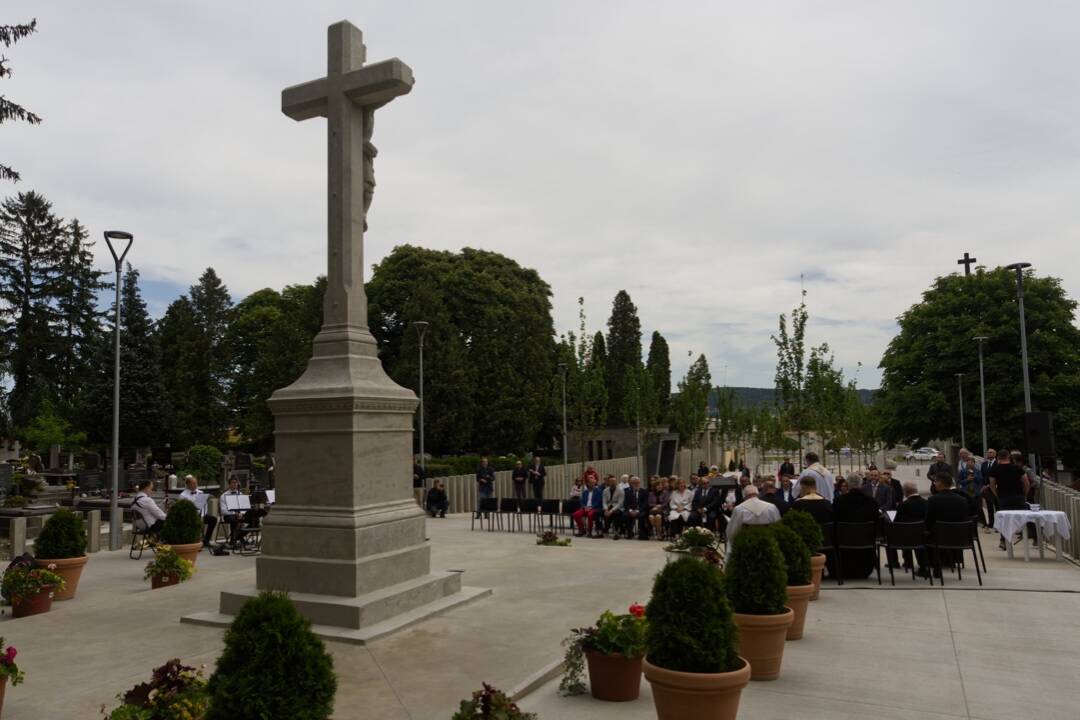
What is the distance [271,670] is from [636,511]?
541 inches

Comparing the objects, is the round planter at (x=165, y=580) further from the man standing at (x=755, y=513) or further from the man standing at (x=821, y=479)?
the man standing at (x=821, y=479)

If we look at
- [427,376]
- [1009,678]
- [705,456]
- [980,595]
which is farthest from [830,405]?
[1009,678]

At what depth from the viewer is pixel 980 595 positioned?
9.75 meters

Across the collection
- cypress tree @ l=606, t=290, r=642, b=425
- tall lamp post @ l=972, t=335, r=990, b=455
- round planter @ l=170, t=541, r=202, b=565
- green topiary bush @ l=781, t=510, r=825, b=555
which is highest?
cypress tree @ l=606, t=290, r=642, b=425

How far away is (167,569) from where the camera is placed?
1054 cm

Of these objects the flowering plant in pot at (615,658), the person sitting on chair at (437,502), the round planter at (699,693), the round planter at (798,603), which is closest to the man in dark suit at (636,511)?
the person sitting on chair at (437,502)

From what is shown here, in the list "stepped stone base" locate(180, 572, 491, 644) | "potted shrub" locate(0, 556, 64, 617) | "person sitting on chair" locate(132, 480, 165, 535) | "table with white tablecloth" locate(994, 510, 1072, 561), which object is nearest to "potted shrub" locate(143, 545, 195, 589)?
"potted shrub" locate(0, 556, 64, 617)

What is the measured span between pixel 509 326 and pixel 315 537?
33.9 meters

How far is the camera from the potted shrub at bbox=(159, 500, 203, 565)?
1127cm

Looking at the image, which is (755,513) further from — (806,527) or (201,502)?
(201,502)

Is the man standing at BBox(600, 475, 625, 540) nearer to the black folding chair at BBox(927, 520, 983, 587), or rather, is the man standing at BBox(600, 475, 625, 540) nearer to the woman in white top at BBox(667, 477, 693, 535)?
the woman in white top at BBox(667, 477, 693, 535)

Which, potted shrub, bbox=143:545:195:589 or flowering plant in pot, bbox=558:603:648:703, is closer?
flowering plant in pot, bbox=558:603:648:703

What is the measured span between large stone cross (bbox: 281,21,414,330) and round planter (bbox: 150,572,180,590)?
4734 millimetres

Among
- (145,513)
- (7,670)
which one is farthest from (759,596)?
(145,513)
